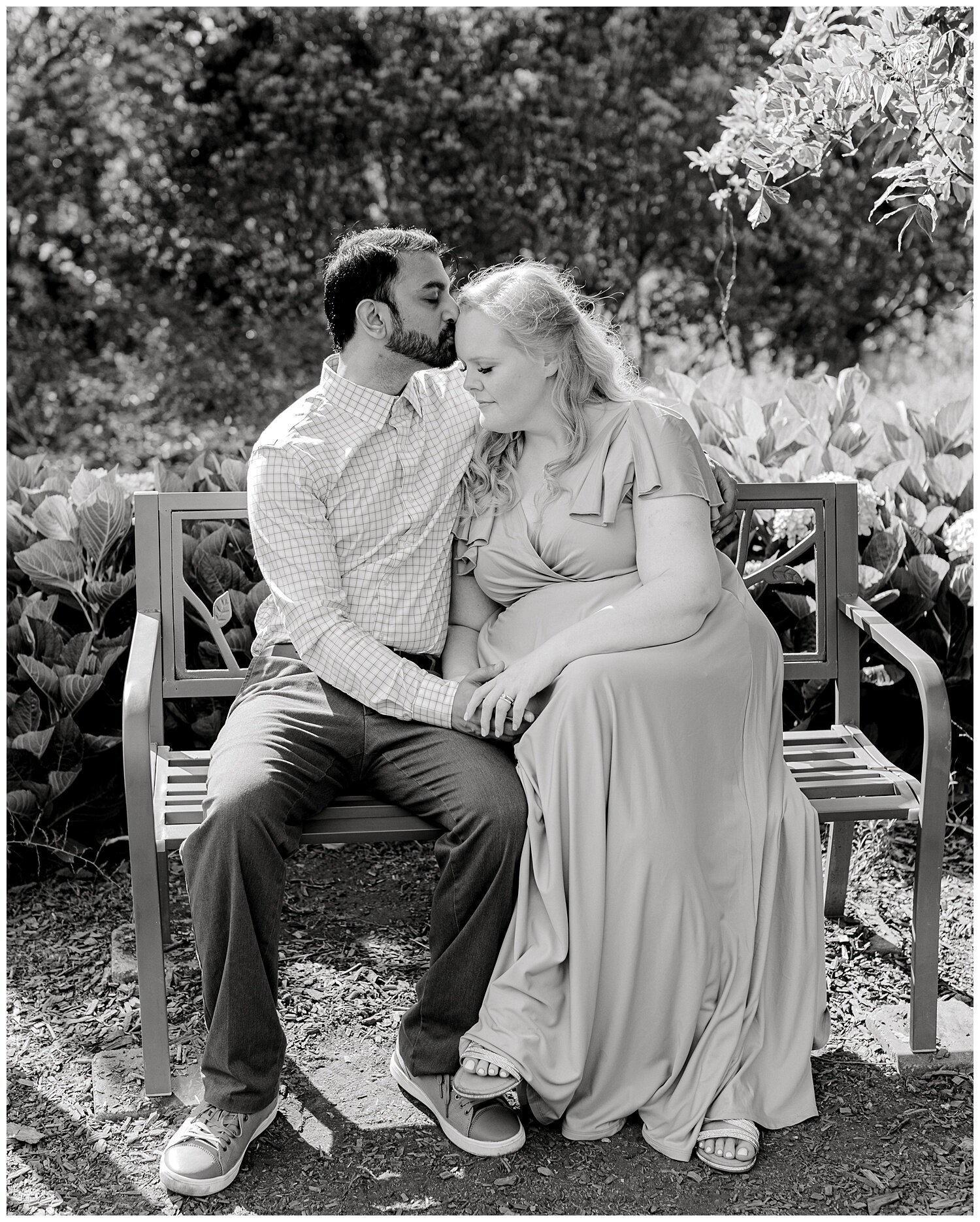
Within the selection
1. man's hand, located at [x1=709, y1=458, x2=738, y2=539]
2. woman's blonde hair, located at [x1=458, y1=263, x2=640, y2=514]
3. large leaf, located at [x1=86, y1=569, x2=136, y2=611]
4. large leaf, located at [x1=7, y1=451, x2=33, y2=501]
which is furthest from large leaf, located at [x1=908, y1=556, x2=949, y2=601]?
large leaf, located at [x1=7, y1=451, x2=33, y2=501]

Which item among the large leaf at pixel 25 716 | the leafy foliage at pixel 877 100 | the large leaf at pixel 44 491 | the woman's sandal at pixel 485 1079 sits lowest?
the woman's sandal at pixel 485 1079

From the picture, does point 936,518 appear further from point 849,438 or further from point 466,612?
point 466,612

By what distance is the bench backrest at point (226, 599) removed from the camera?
3.01m

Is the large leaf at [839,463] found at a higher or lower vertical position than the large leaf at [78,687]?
higher

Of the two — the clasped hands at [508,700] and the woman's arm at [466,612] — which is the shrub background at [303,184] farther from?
the clasped hands at [508,700]

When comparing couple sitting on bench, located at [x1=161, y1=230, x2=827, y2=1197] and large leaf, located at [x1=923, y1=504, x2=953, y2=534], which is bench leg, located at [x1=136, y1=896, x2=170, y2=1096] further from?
large leaf, located at [x1=923, y1=504, x2=953, y2=534]

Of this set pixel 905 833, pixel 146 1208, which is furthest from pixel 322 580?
pixel 905 833

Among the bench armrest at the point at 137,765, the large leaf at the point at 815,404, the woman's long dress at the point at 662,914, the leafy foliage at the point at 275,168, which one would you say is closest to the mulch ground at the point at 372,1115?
the woman's long dress at the point at 662,914

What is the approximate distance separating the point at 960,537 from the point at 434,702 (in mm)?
1937

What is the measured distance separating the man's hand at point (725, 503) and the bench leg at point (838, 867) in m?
0.93

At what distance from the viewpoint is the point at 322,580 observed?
2740mm

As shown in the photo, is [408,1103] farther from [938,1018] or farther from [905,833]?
[905,833]

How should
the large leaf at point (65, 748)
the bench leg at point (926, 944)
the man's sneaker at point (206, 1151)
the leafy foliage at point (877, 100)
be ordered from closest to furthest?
the man's sneaker at point (206, 1151)
the leafy foliage at point (877, 100)
the bench leg at point (926, 944)
the large leaf at point (65, 748)

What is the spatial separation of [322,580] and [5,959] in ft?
4.42
